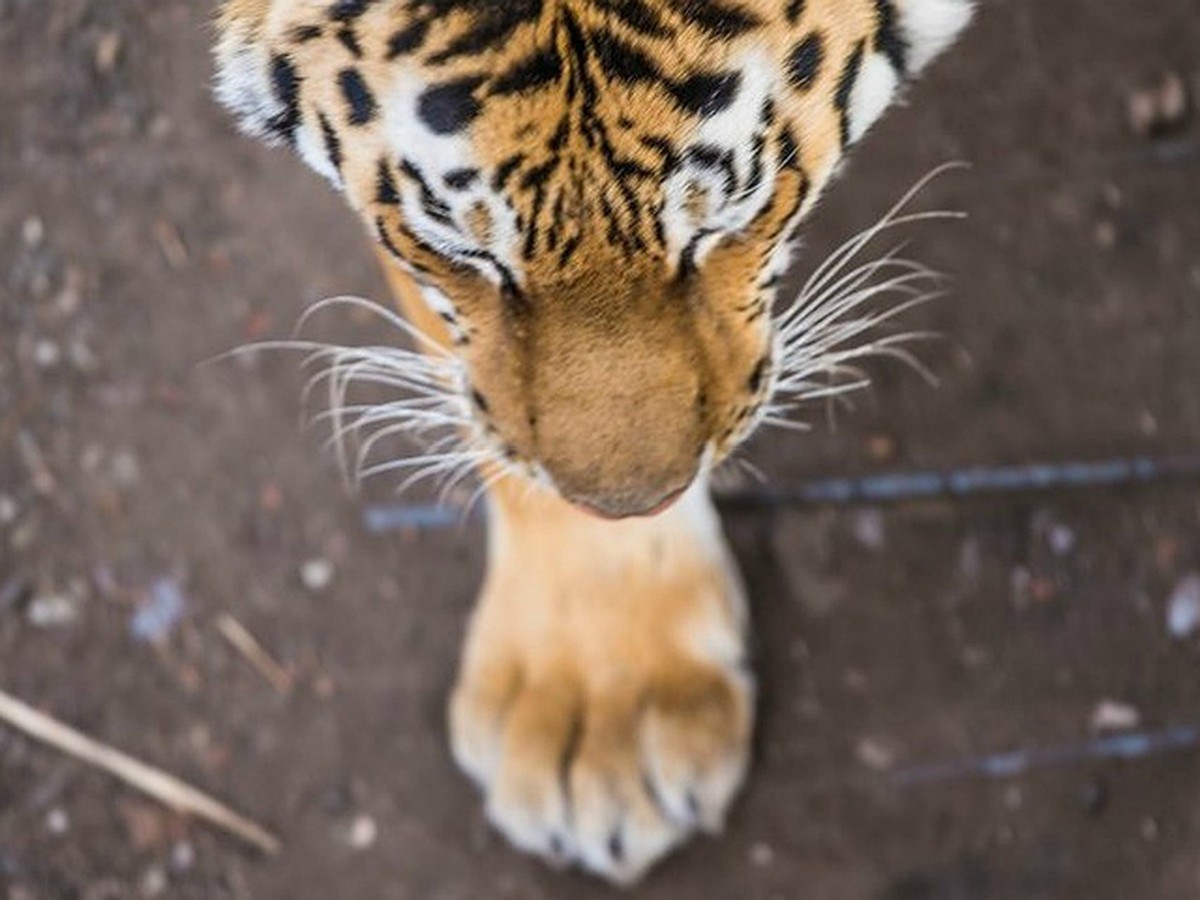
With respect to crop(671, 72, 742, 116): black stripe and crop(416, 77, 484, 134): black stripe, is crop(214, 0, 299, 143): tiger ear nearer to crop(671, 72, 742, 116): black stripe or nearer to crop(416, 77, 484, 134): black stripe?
crop(416, 77, 484, 134): black stripe

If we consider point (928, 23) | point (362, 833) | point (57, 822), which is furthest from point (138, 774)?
point (928, 23)

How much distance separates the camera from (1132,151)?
157cm

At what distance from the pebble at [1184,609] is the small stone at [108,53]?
1.15 meters

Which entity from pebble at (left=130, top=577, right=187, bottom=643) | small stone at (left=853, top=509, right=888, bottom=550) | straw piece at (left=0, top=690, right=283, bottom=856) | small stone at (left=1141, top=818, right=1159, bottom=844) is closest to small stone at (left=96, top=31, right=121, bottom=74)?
pebble at (left=130, top=577, right=187, bottom=643)

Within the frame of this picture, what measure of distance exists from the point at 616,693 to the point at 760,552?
21 centimetres

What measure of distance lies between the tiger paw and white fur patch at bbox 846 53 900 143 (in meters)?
0.44

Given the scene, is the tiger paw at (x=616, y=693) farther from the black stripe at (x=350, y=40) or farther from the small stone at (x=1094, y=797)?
the black stripe at (x=350, y=40)

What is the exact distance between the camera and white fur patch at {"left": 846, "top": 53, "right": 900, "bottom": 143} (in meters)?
1.00

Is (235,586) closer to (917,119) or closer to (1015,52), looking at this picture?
(917,119)

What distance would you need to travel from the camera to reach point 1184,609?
148 cm

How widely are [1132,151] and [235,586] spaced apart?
3.13ft

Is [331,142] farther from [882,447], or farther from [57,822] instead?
[57,822]

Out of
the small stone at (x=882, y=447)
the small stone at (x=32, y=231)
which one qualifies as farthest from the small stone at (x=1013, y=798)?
the small stone at (x=32, y=231)

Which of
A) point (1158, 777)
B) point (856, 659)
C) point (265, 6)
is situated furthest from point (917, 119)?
point (265, 6)
